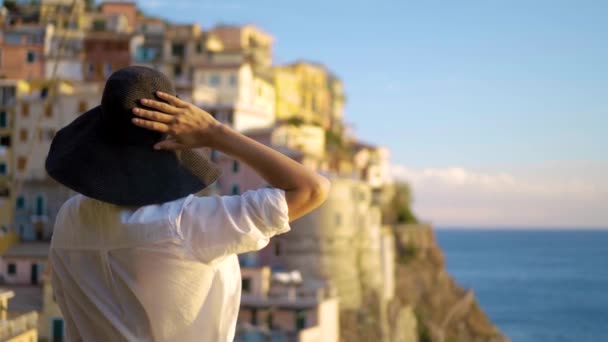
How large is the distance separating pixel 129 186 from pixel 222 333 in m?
0.70

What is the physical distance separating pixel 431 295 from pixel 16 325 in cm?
4293

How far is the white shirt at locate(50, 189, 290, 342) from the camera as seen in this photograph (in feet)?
11.6

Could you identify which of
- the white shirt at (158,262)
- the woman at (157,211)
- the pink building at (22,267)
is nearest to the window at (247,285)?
the pink building at (22,267)

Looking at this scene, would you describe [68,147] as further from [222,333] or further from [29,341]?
[29,341]

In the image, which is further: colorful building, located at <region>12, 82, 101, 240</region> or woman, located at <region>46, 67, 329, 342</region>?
colorful building, located at <region>12, 82, 101, 240</region>

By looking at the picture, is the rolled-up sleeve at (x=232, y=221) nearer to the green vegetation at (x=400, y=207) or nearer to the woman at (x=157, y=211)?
the woman at (x=157, y=211)

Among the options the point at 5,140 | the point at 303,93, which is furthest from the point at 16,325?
the point at 303,93

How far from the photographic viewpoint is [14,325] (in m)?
15.7

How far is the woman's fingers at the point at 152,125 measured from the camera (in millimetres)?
3611

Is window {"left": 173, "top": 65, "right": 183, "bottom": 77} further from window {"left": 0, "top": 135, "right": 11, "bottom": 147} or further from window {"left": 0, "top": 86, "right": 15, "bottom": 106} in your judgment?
window {"left": 0, "top": 135, "right": 11, "bottom": 147}

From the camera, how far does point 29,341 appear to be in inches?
659

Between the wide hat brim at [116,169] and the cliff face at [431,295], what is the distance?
47220mm

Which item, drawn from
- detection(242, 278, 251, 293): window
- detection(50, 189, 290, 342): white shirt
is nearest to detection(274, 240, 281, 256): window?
detection(242, 278, 251, 293): window

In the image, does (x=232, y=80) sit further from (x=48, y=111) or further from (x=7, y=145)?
(x=7, y=145)
